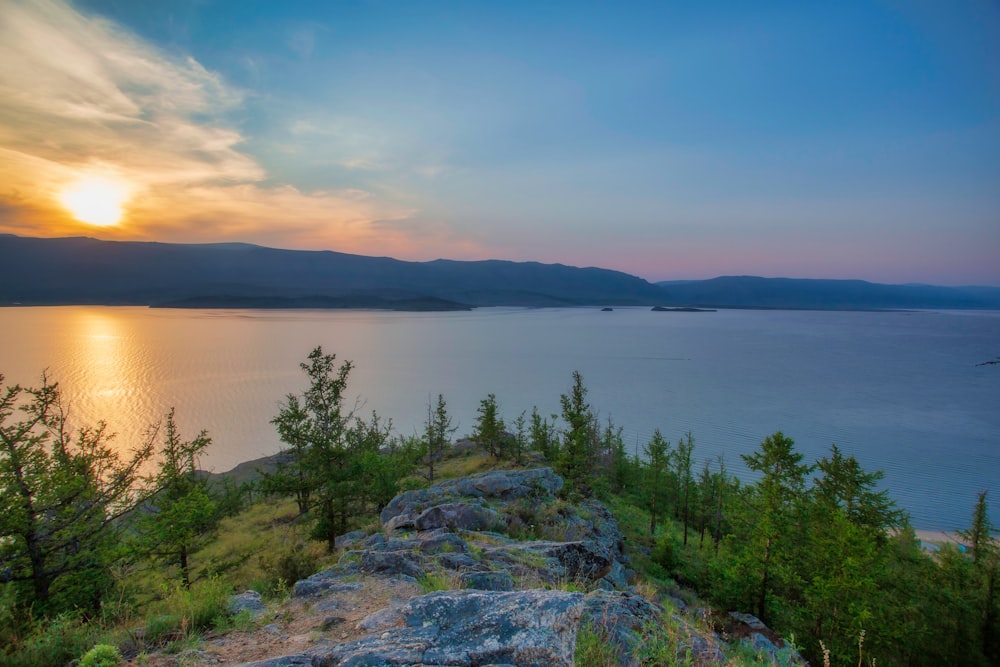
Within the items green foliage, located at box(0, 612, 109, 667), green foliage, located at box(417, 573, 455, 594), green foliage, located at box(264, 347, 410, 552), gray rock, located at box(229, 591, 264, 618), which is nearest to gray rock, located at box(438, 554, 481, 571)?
green foliage, located at box(417, 573, 455, 594)

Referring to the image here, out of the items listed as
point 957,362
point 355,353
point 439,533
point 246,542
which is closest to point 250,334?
point 355,353

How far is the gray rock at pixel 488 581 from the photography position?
7887 mm

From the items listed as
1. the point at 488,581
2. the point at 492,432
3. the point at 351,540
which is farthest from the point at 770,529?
the point at 492,432

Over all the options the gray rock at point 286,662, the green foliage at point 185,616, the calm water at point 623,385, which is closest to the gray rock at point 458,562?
the green foliage at point 185,616

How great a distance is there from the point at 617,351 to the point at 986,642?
101056mm

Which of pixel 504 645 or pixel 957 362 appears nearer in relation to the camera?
pixel 504 645

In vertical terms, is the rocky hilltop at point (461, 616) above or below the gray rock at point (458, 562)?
above

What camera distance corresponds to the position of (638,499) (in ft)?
136

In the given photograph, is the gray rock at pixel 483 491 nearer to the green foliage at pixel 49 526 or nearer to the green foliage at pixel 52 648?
the green foliage at pixel 49 526

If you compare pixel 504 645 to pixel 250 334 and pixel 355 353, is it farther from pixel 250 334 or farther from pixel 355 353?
pixel 250 334

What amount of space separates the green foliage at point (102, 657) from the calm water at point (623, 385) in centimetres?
4701

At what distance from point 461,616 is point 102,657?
4281 mm

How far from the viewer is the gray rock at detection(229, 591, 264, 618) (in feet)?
22.9

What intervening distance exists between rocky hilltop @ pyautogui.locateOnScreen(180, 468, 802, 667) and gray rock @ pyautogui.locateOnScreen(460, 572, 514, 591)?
22 mm
